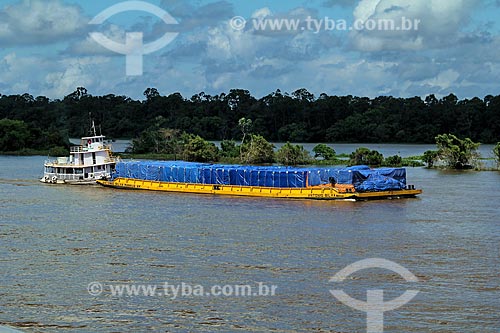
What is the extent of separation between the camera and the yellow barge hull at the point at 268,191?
6438 cm

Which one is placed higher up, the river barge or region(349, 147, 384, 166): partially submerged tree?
region(349, 147, 384, 166): partially submerged tree

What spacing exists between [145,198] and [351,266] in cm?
3451

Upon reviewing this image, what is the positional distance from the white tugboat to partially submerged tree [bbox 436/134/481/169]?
4866 centimetres

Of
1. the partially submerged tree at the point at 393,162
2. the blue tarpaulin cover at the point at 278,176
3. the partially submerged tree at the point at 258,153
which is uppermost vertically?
the partially submerged tree at the point at 258,153

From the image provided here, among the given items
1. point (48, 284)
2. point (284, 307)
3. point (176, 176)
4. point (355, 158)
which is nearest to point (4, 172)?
point (176, 176)

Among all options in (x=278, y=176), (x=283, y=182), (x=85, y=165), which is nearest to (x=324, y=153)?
(x=85, y=165)

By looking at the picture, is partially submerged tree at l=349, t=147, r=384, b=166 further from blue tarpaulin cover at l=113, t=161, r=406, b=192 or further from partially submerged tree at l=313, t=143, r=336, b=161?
blue tarpaulin cover at l=113, t=161, r=406, b=192

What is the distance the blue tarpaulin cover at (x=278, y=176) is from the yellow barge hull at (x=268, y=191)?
0.72m

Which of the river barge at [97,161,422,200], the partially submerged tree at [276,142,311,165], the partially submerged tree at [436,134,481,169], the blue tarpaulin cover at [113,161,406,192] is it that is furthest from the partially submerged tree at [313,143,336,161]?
the river barge at [97,161,422,200]

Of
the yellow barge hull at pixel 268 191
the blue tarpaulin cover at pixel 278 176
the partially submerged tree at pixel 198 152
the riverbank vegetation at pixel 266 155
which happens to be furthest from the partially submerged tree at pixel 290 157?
the yellow barge hull at pixel 268 191

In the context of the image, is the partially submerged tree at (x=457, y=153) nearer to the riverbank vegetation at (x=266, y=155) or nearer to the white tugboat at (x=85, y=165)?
the riverbank vegetation at (x=266, y=155)

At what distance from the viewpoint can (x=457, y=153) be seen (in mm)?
106062

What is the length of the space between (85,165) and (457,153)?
173ft

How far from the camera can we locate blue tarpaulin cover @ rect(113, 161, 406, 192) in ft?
218
